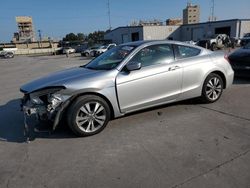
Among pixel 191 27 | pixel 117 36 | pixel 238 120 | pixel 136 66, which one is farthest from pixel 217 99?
pixel 117 36

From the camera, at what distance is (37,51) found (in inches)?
2525

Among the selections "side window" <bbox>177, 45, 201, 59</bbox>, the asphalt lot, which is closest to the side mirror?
the asphalt lot

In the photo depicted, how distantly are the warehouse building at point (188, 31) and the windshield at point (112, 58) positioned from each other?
136ft

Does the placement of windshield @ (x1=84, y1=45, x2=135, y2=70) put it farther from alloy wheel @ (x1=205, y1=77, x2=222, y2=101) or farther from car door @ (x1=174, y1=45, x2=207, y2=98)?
alloy wheel @ (x1=205, y1=77, x2=222, y2=101)

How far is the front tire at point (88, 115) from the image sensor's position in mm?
4000

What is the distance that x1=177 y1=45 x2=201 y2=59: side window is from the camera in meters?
5.06

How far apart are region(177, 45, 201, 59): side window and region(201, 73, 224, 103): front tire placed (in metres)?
0.61

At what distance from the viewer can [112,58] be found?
5.07 m

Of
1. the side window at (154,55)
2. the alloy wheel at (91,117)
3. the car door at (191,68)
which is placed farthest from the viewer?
the car door at (191,68)

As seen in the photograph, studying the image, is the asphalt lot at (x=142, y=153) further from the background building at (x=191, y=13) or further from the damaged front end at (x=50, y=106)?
the background building at (x=191, y=13)

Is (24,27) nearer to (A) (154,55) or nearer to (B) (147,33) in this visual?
(B) (147,33)

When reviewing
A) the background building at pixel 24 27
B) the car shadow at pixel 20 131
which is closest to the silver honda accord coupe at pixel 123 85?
the car shadow at pixel 20 131

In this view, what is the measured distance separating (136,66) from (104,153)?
1.64 metres

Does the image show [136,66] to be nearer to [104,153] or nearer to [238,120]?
[104,153]
